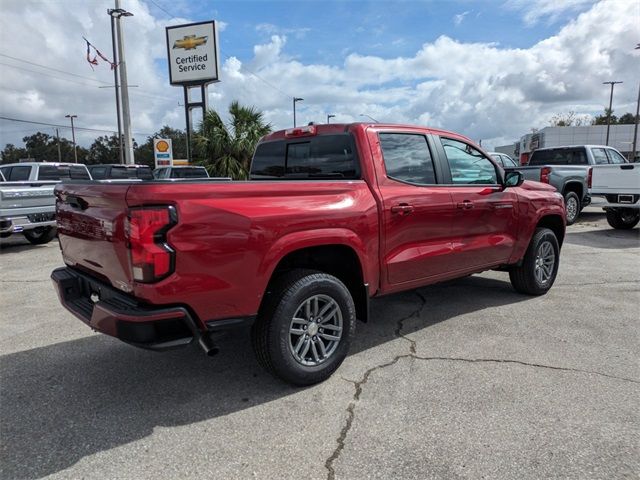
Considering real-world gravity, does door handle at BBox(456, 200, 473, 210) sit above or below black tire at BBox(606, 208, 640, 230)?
above

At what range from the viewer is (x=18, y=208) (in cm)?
927

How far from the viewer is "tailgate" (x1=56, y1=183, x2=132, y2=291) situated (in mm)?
2834

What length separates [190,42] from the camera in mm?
26672

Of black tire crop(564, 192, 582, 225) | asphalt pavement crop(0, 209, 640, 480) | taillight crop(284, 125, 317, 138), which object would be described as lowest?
asphalt pavement crop(0, 209, 640, 480)

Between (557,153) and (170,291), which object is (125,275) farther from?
(557,153)

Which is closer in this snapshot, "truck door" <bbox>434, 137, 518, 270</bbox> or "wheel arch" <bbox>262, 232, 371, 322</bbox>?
"wheel arch" <bbox>262, 232, 371, 322</bbox>

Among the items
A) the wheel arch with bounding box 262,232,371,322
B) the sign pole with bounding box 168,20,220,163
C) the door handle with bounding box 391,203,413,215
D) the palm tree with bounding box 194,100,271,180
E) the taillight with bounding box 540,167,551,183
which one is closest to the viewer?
the wheel arch with bounding box 262,232,371,322

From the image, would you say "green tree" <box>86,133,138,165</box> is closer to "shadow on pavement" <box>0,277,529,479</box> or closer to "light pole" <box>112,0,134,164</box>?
"light pole" <box>112,0,134,164</box>

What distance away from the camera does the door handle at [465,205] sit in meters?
4.55

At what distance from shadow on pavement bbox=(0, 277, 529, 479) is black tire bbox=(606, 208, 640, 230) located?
9.57 meters

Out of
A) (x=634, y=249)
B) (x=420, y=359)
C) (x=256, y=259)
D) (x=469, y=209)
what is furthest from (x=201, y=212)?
(x=634, y=249)

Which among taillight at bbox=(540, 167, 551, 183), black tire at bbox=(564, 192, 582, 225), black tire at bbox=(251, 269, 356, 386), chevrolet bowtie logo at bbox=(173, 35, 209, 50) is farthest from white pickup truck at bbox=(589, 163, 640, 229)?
chevrolet bowtie logo at bbox=(173, 35, 209, 50)

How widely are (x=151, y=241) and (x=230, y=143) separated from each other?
17.8 m

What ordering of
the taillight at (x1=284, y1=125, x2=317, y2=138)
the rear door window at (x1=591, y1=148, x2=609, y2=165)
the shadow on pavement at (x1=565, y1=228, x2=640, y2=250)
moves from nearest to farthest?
1. the taillight at (x1=284, y1=125, x2=317, y2=138)
2. the shadow on pavement at (x1=565, y1=228, x2=640, y2=250)
3. the rear door window at (x1=591, y1=148, x2=609, y2=165)
